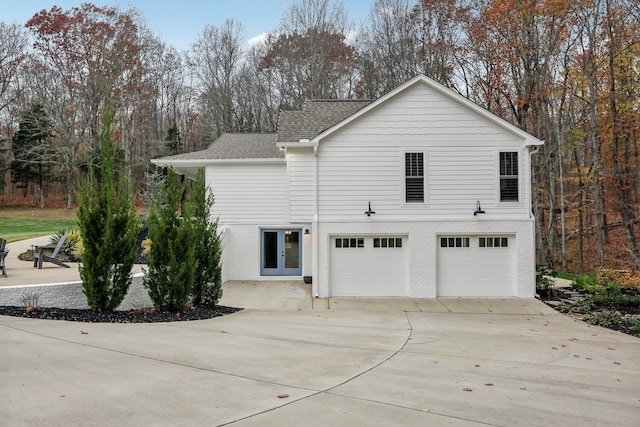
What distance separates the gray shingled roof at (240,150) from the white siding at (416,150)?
379 cm

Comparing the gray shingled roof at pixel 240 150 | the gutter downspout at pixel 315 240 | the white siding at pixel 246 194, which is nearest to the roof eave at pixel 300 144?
the gutter downspout at pixel 315 240

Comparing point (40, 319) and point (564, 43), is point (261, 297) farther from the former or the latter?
point (564, 43)

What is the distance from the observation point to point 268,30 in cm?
3350

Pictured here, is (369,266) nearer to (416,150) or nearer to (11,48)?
(416,150)

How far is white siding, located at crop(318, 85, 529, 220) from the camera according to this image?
1444cm

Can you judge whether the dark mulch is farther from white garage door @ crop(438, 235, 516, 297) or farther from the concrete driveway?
white garage door @ crop(438, 235, 516, 297)

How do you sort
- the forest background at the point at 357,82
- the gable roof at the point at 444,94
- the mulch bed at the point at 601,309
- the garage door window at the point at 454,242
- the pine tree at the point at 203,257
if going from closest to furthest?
the mulch bed at the point at 601,309 < the pine tree at the point at 203,257 < the gable roof at the point at 444,94 < the garage door window at the point at 454,242 < the forest background at the point at 357,82

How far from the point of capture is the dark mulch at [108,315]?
9250mm

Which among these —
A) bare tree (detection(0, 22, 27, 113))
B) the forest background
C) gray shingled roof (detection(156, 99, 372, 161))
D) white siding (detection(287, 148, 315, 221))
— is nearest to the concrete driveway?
white siding (detection(287, 148, 315, 221))

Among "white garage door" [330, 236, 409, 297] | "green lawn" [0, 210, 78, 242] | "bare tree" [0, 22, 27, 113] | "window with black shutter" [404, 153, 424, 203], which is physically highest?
"bare tree" [0, 22, 27, 113]

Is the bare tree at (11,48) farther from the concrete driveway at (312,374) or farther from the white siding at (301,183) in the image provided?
the concrete driveway at (312,374)

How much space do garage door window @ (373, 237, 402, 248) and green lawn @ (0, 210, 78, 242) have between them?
19.4 meters

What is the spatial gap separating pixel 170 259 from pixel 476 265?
8943 mm

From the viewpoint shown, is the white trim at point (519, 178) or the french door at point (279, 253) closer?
the white trim at point (519, 178)
